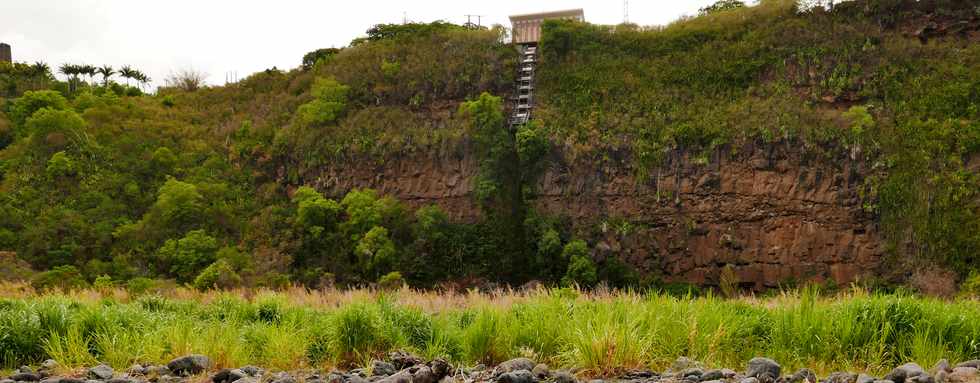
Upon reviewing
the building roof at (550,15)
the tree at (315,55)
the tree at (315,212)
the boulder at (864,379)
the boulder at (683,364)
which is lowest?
the tree at (315,212)

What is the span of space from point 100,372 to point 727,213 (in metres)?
24.3

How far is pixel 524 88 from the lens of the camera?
3422 centimetres

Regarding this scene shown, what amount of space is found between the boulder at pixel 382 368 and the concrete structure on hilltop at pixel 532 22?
30.0 m

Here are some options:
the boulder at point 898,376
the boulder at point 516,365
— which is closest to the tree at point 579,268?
Answer: the boulder at point 516,365

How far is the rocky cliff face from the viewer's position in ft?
87.6

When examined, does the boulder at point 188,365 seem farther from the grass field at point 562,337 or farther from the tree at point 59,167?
the tree at point 59,167

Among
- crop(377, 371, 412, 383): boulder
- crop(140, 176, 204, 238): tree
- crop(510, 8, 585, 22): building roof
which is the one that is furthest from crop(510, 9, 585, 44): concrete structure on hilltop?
crop(377, 371, 412, 383): boulder

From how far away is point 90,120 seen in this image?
118 ft

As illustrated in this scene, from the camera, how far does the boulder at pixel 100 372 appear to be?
716cm

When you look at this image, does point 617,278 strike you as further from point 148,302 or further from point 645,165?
point 148,302

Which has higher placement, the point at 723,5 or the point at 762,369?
the point at 723,5

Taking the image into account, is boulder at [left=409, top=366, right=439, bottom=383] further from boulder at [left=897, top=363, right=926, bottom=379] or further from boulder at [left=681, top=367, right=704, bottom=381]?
boulder at [left=897, top=363, right=926, bottom=379]

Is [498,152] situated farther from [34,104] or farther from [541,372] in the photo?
[541,372]

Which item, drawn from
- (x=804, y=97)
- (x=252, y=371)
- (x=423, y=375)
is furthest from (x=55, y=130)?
(x=423, y=375)
